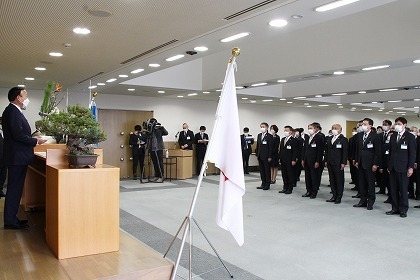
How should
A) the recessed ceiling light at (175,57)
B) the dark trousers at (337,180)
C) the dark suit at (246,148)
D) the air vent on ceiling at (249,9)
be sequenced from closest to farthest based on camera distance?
1. the air vent on ceiling at (249,9)
2. the recessed ceiling light at (175,57)
3. the dark trousers at (337,180)
4. the dark suit at (246,148)

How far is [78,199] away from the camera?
10.4 ft

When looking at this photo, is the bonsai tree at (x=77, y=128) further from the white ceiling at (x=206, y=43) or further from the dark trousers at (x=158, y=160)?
the dark trousers at (x=158, y=160)

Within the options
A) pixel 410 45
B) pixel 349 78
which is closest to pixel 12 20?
pixel 410 45

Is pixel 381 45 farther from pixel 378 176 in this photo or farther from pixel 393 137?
pixel 378 176

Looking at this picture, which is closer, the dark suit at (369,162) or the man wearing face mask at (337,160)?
the dark suit at (369,162)

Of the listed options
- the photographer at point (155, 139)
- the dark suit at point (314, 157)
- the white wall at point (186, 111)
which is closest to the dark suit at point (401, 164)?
the dark suit at point (314, 157)

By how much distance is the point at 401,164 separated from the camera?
6465mm

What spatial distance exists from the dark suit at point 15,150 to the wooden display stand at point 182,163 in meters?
7.62

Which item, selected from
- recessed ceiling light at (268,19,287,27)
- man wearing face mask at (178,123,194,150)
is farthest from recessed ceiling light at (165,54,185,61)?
man wearing face mask at (178,123,194,150)

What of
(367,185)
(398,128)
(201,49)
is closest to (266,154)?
(367,185)

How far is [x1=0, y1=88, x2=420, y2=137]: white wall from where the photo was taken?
1096 cm

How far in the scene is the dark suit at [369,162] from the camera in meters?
7.01

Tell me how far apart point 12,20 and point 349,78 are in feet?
27.8

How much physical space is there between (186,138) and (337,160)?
18.5 ft
